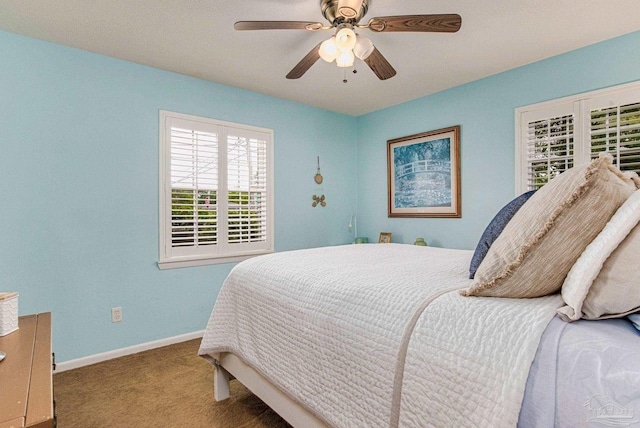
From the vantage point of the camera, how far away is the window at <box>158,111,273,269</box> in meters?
3.04

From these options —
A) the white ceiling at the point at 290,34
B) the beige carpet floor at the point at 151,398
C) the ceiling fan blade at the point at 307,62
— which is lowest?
the beige carpet floor at the point at 151,398

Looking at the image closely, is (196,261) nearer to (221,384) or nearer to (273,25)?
(221,384)

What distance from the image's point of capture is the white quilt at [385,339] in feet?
2.66

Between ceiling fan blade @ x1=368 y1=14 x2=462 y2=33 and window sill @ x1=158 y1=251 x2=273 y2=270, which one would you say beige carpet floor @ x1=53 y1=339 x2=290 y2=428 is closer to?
window sill @ x1=158 y1=251 x2=273 y2=270

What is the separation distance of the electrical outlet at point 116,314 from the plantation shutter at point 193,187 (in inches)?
26.3

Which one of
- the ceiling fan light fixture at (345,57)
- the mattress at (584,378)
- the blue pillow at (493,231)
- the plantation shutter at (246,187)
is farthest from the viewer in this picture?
the plantation shutter at (246,187)

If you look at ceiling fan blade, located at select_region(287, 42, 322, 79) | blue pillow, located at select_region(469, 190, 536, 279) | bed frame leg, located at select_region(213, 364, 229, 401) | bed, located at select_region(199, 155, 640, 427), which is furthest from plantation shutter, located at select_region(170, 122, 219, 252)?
blue pillow, located at select_region(469, 190, 536, 279)

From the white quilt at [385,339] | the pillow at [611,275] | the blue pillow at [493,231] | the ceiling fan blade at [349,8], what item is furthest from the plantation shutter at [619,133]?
the pillow at [611,275]

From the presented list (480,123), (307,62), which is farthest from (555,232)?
(480,123)

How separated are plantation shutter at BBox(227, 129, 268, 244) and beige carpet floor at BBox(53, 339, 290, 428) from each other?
4.26 feet

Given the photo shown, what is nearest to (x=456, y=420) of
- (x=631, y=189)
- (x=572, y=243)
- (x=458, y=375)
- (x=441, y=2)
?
(x=458, y=375)

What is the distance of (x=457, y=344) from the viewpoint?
0.88 m

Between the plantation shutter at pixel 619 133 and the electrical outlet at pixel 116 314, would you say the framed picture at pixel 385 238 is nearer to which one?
the plantation shutter at pixel 619 133

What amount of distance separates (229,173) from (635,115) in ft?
11.0
